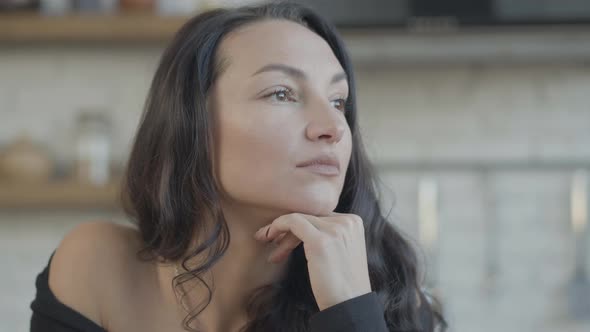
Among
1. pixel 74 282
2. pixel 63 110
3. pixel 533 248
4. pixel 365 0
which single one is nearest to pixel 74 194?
pixel 63 110

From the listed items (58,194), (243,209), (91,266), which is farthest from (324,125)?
(58,194)

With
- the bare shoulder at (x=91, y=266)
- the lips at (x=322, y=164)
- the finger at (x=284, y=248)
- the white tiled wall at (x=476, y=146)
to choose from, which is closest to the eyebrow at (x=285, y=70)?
the lips at (x=322, y=164)

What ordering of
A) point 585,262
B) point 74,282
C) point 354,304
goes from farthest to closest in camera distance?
point 585,262
point 74,282
point 354,304

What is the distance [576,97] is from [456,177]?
0.43m

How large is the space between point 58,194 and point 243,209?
1.36 meters

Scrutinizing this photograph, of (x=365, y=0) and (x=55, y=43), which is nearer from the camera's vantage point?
(x=365, y=0)

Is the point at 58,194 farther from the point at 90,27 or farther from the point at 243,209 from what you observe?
the point at 243,209

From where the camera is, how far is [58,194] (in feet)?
8.13

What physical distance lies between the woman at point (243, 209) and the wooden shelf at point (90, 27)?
3.78ft

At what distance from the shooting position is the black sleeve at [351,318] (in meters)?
1.14

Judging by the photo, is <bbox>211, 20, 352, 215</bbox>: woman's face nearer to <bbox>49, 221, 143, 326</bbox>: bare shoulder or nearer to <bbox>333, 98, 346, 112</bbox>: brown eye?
<bbox>333, 98, 346, 112</bbox>: brown eye

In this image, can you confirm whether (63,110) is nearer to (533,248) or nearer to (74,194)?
(74,194)

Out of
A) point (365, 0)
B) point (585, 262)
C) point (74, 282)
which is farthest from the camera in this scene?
point (585, 262)

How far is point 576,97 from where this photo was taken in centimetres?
260
